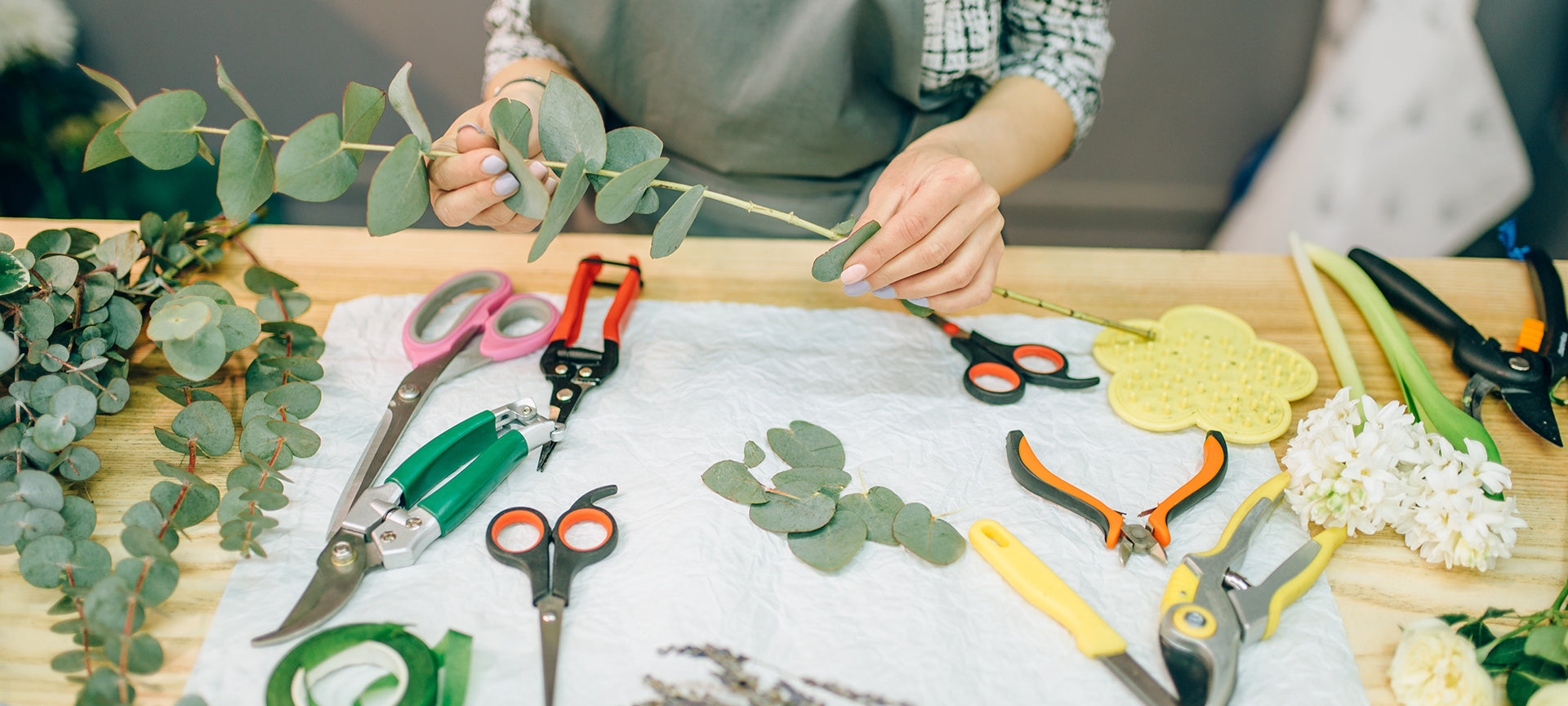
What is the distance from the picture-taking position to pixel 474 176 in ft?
1.97

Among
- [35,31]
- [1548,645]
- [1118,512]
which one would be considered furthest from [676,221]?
[35,31]

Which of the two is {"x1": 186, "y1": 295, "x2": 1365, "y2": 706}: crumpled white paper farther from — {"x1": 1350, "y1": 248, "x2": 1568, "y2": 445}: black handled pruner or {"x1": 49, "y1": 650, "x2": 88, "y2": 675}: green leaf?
{"x1": 1350, "y1": 248, "x2": 1568, "y2": 445}: black handled pruner

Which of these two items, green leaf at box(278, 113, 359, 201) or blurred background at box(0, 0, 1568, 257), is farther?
blurred background at box(0, 0, 1568, 257)

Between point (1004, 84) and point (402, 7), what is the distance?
0.95m

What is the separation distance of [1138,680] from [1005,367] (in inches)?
11.8

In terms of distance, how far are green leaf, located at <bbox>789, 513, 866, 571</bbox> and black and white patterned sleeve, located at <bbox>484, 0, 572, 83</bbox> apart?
1.99 ft

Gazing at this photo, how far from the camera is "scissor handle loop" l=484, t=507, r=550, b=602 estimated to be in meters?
0.54

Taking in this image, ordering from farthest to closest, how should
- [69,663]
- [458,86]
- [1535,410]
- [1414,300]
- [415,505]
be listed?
[458,86] → [1414,300] → [1535,410] → [415,505] → [69,663]

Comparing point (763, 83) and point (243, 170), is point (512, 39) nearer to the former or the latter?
point (763, 83)

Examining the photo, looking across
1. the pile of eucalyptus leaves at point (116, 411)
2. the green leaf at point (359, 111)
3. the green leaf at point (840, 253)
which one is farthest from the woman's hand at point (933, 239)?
the pile of eucalyptus leaves at point (116, 411)

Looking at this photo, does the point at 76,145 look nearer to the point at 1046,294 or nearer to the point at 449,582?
the point at 449,582

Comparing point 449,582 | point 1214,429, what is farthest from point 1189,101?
point 449,582

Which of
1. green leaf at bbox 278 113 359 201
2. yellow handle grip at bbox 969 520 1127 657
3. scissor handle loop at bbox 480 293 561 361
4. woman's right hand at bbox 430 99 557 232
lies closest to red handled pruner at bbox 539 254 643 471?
scissor handle loop at bbox 480 293 561 361

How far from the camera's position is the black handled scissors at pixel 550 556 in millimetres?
502
